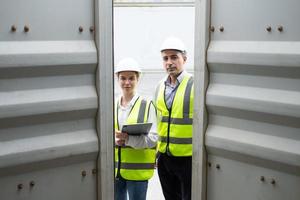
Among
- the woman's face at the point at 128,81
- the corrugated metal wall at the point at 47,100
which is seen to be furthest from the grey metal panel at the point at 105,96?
the woman's face at the point at 128,81

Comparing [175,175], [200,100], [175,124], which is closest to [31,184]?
[200,100]

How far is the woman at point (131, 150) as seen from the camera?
410 cm

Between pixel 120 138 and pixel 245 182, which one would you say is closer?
pixel 245 182

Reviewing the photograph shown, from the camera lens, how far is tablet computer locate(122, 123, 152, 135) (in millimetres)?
3803

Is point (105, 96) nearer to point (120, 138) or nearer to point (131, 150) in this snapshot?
point (120, 138)

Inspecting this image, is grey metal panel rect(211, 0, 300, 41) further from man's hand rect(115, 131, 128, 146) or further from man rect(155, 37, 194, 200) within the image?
man's hand rect(115, 131, 128, 146)

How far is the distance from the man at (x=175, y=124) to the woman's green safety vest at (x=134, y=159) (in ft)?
0.55

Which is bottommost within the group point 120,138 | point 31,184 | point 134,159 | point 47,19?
point 134,159

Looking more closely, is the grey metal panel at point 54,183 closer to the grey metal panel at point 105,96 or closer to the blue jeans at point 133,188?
the grey metal panel at point 105,96

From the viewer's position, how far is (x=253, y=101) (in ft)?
8.14

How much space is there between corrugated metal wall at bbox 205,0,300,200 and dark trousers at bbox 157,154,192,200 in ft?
4.27

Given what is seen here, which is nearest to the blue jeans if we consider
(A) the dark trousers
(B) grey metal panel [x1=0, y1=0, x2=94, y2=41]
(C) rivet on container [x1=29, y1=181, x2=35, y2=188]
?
(A) the dark trousers

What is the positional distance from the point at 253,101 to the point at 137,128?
1559 mm

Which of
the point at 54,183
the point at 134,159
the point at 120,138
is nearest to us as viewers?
the point at 54,183
